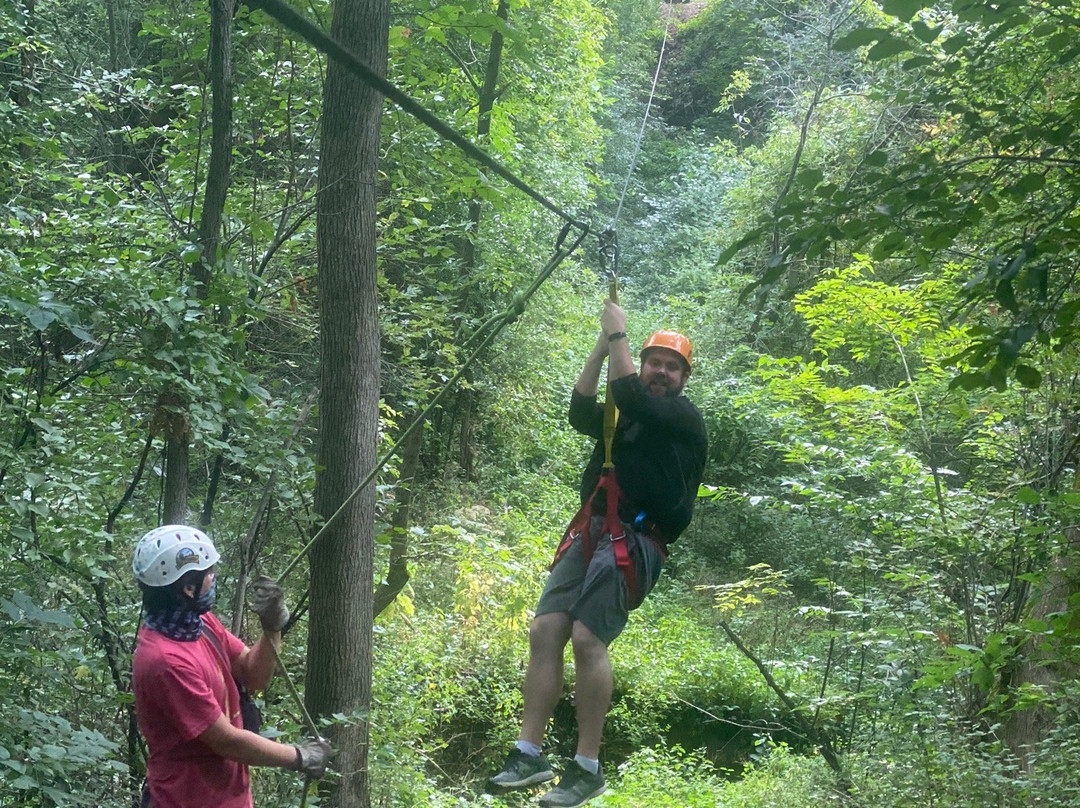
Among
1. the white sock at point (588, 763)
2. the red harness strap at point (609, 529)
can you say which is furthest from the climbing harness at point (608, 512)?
the white sock at point (588, 763)

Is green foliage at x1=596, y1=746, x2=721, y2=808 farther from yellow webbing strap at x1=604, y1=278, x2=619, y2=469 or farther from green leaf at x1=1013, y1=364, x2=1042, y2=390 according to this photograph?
green leaf at x1=1013, y1=364, x2=1042, y2=390

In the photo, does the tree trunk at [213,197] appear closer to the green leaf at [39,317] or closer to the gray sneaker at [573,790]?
the green leaf at [39,317]

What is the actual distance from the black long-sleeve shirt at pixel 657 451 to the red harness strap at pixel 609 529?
4 cm

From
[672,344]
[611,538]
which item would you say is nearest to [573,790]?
[611,538]

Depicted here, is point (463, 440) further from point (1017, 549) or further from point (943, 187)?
point (943, 187)

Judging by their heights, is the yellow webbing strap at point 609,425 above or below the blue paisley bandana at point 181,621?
above

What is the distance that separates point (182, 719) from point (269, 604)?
0.39 metres

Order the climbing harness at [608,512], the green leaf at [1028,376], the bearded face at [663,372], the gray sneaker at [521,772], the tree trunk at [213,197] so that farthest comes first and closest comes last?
the tree trunk at [213,197] → the bearded face at [663,372] → the climbing harness at [608,512] → the gray sneaker at [521,772] → the green leaf at [1028,376]

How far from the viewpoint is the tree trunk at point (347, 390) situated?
381 centimetres

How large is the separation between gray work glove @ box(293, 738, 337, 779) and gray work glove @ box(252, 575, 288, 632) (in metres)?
0.34


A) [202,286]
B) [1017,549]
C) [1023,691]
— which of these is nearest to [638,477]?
[202,286]

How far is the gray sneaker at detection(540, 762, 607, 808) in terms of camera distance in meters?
3.01

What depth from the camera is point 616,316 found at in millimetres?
3262

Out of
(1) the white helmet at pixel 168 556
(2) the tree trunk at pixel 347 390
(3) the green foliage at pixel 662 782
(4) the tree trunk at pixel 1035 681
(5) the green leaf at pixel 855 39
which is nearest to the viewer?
(5) the green leaf at pixel 855 39
